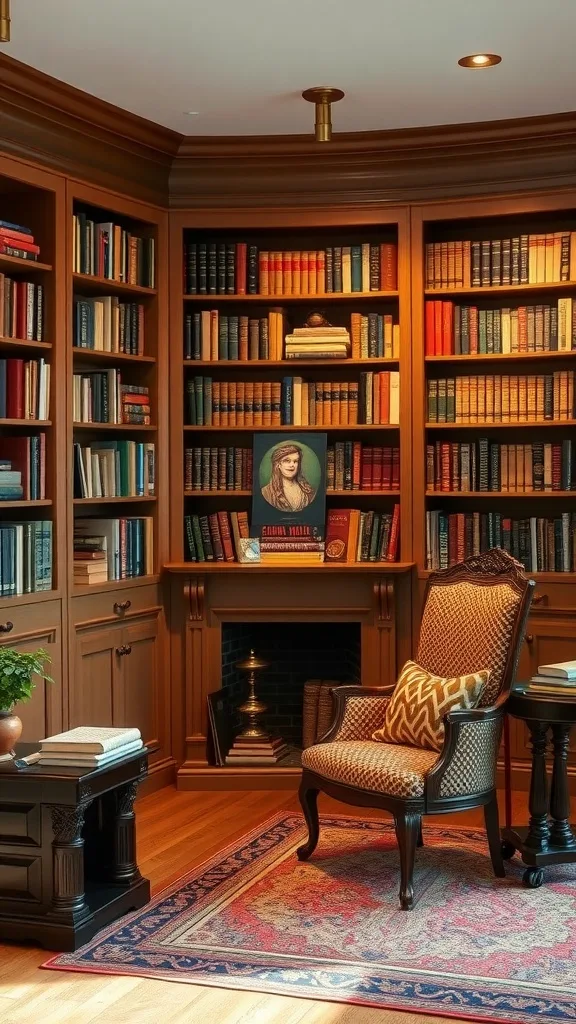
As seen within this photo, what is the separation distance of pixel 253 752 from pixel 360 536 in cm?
112

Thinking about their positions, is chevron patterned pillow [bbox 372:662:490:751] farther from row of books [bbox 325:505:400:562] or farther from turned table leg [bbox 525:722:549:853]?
row of books [bbox 325:505:400:562]

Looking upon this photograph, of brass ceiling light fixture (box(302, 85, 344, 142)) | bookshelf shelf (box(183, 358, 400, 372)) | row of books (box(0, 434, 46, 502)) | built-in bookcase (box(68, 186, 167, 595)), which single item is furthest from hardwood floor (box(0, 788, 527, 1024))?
brass ceiling light fixture (box(302, 85, 344, 142))

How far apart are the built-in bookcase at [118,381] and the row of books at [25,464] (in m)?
0.18

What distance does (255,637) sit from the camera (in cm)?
604

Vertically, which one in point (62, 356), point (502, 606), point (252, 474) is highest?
point (62, 356)

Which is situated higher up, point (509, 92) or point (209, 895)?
point (509, 92)

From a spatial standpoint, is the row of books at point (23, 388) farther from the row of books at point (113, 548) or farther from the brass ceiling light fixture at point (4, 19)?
the brass ceiling light fixture at point (4, 19)

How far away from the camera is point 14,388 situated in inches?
184

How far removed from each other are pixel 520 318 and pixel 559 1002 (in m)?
3.15

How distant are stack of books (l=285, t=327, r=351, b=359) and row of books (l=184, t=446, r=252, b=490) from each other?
1.80 ft

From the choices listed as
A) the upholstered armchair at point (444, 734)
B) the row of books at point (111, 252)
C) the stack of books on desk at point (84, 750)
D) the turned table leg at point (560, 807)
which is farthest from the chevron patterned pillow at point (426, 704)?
the row of books at point (111, 252)

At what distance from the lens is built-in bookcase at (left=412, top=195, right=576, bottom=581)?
5383 millimetres

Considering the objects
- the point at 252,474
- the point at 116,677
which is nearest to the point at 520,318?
the point at 252,474

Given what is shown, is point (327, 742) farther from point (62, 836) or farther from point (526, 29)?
point (526, 29)
